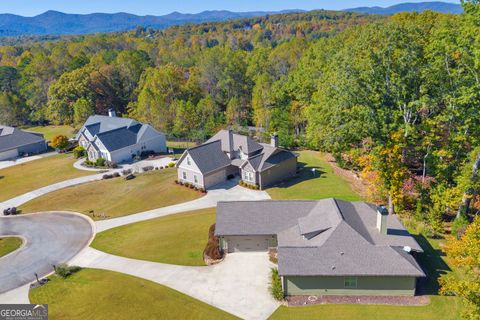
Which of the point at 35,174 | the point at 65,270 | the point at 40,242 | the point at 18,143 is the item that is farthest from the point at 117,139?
the point at 65,270

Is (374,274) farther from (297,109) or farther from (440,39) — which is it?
(297,109)

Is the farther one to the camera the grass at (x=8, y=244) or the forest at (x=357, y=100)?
the grass at (x=8, y=244)

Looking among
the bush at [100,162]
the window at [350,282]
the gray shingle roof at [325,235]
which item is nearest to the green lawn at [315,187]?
the gray shingle roof at [325,235]

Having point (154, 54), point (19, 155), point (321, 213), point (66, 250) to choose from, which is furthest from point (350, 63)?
point (154, 54)

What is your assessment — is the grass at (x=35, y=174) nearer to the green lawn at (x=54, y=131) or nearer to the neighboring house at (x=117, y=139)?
the neighboring house at (x=117, y=139)

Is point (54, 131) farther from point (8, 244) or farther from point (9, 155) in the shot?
point (8, 244)

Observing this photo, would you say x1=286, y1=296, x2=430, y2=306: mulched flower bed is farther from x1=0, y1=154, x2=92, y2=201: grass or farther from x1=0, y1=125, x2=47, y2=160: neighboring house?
x1=0, y1=125, x2=47, y2=160: neighboring house
